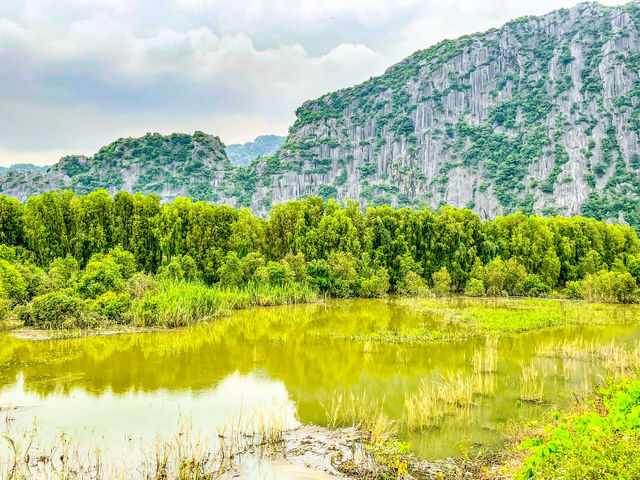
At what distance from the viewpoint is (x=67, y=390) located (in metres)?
11.8

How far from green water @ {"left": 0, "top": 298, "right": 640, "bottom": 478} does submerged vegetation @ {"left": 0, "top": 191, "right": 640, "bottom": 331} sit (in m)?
3.43

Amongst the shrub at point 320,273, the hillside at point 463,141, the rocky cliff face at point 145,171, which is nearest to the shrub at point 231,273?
the shrub at point 320,273

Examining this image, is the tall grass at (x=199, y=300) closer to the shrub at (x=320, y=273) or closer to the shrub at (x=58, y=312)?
the shrub at (x=320, y=273)

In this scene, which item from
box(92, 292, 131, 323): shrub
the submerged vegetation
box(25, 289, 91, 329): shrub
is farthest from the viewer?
the submerged vegetation

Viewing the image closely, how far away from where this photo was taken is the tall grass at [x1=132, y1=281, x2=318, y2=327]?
21.0 metres

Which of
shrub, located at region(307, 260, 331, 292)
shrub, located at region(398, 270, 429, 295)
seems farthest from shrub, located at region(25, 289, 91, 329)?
shrub, located at region(398, 270, 429, 295)

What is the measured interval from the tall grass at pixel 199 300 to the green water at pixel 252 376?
1.59m

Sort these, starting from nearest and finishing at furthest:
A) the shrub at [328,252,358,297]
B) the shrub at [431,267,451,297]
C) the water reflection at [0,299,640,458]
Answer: the water reflection at [0,299,640,458], the shrub at [328,252,358,297], the shrub at [431,267,451,297]

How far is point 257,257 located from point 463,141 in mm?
108150

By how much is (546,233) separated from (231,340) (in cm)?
3398

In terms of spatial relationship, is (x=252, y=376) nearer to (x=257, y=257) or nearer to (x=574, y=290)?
(x=257, y=257)

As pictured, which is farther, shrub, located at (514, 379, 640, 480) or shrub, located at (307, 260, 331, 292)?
shrub, located at (307, 260, 331, 292)

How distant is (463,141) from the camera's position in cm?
12719

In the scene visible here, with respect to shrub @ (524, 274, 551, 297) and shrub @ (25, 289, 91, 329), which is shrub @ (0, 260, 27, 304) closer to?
shrub @ (25, 289, 91, 329)
